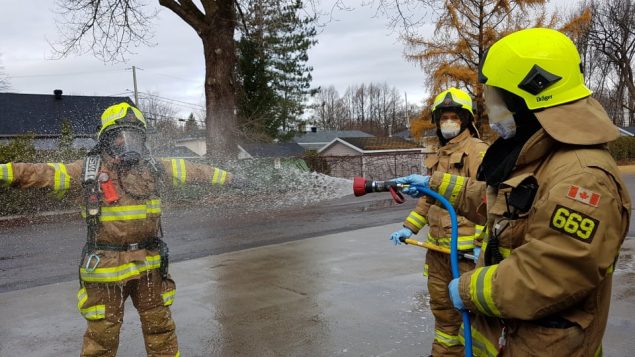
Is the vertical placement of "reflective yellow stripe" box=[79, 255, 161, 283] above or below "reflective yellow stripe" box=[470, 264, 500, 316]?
below

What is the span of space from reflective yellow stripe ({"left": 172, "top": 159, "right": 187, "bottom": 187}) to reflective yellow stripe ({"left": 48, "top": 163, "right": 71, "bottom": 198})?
0.69 m

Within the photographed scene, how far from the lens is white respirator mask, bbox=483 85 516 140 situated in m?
1.91

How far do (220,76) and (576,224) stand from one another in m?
15.0

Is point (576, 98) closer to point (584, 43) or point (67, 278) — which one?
point (67, 278)

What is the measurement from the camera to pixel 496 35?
72.2ft

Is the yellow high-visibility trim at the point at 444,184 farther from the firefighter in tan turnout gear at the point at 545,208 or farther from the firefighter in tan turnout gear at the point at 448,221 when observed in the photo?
the firefighter in tan turnout gear at the point at 448,221

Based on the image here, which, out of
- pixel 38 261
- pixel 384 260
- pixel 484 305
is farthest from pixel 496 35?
pixel 484 305

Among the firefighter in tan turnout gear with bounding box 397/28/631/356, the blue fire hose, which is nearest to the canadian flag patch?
the firefighter in tan turnout gear with bounding box 397/28/631/356

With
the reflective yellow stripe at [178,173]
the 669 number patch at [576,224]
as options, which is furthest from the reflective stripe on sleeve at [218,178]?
the 669 number patch at [576,224]

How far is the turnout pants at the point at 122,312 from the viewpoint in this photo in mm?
3250

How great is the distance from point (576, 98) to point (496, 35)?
22.1m

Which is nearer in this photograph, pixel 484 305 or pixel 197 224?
pixel 484 305

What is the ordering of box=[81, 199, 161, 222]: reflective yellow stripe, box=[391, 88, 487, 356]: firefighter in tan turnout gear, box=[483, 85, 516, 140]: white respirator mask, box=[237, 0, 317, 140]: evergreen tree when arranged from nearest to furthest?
box=[483, 85, 516, 140]: white respirator mask → box=[81, 199, 161, 222]: reflective yellow stripe → box=[391, 88, 487, 356]: firefighter in tan turnout gear → box=[237, 0, 317, 140]: evergreen tree

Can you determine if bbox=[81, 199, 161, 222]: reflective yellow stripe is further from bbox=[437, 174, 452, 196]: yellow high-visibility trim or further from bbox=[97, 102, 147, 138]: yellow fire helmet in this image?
bbox=[437, 174, 452, 196]: yellow high-visibility trim
